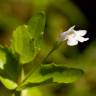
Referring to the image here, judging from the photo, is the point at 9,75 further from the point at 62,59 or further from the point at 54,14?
the point at 54,14

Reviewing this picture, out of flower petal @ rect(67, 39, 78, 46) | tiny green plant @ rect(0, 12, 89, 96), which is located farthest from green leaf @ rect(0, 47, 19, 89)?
flower petal @ rect(67, 39, 78, 46)

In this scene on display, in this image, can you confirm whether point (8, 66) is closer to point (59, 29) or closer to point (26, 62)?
point (26, 62)

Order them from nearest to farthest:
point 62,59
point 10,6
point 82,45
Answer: point 62,59 < point 10,6 < point 82,45

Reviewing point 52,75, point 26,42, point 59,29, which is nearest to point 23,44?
point 26,42

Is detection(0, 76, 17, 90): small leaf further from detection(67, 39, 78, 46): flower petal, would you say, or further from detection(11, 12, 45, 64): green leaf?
detection(67, 39, 78, 46): flower petal

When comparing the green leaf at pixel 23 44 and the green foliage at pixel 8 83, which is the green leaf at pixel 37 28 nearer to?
the green leaf at pixel 23 44

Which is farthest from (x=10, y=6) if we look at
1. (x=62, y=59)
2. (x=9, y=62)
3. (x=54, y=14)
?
(x=9, y=62)
